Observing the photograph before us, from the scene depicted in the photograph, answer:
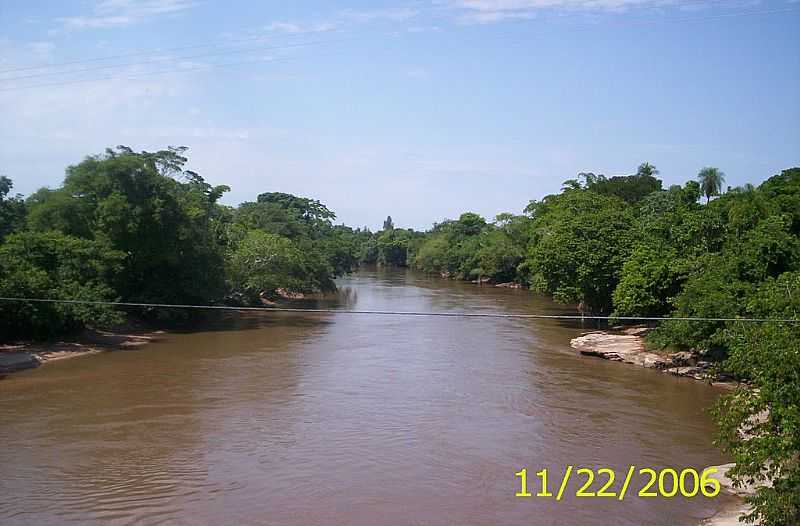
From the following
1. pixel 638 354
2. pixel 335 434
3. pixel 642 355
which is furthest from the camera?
pixel 638 354

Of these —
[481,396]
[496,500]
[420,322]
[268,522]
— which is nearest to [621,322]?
[420,322]

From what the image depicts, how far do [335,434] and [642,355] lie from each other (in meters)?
13.0

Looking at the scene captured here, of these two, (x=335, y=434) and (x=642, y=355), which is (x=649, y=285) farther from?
(x=335, y=434)

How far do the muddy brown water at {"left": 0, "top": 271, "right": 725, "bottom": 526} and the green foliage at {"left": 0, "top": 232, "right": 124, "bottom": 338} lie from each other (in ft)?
6.76

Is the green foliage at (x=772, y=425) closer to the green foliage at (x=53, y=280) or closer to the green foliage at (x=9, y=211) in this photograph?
the green foliage at (x=53, y=280)

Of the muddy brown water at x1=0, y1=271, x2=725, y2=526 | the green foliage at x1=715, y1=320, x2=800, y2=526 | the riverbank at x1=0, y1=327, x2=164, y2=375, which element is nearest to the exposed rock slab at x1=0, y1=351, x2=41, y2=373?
the riverbank at x1=0, y1=327, x2=164, y2=375

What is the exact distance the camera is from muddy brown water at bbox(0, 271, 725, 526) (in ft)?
36.4

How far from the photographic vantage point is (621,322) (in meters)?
31.1

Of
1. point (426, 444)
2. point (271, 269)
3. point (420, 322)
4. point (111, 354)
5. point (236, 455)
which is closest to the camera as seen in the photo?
point (236, 455)

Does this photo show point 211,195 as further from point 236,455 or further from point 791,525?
point 791,525

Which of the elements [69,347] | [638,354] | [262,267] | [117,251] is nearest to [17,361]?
[69,347]

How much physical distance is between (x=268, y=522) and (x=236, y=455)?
3.30 metres

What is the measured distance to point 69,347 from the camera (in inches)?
952

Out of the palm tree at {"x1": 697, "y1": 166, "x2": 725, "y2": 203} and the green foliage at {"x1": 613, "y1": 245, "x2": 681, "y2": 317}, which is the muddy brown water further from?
the palm tree at {"x1": 697, "y1": 166, "x2": 725, "y2": 203}
